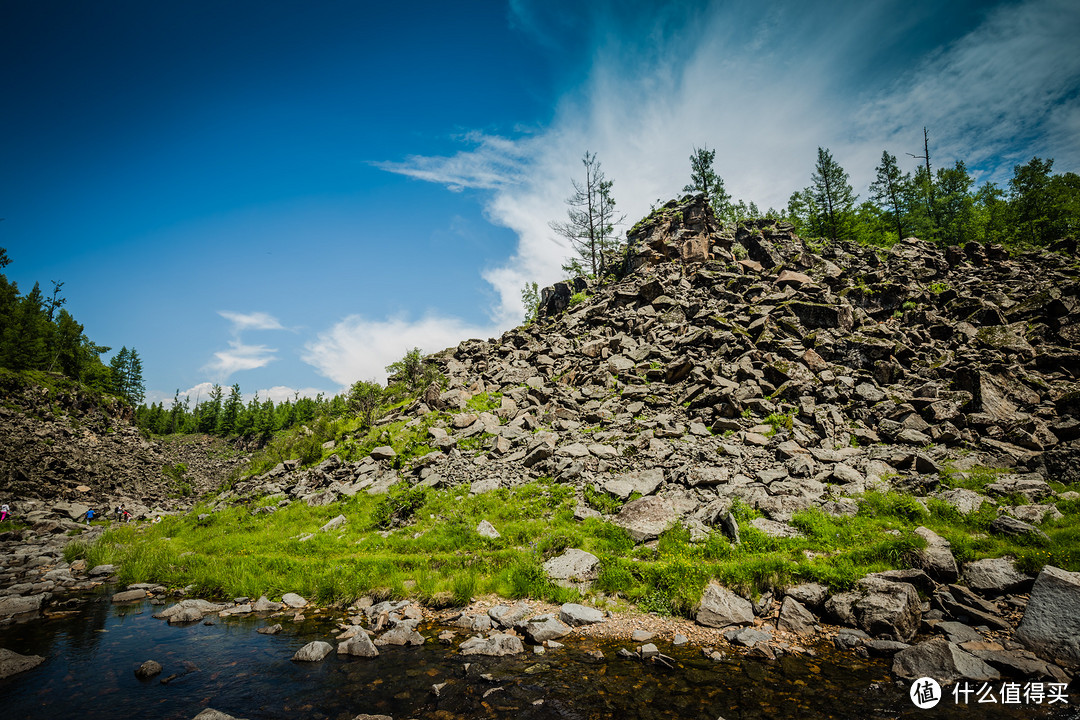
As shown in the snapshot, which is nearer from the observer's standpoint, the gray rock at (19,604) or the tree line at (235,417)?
the gray rock at (19,604)

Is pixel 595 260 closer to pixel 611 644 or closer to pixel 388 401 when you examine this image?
pixel 388 401

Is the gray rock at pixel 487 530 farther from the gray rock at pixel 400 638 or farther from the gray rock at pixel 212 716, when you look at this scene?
the gray rock at pixel 212 716

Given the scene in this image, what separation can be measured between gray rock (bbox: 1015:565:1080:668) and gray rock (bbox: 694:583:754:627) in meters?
4.90

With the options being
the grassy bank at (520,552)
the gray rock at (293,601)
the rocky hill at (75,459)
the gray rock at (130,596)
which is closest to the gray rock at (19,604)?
the gray rock at (130,596)

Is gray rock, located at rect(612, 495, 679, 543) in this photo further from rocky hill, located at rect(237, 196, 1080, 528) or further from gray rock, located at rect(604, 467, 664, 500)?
gray rock, located at rect(604, 467, 664, 500)

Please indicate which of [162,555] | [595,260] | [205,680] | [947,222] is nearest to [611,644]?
[205,680]

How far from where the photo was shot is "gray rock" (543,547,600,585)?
12.4 metres

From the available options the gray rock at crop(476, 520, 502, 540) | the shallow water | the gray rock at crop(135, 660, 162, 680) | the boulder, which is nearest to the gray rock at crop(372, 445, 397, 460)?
the gray rock at crop(476, 520, 502, 540)

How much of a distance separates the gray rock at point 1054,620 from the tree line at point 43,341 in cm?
9145

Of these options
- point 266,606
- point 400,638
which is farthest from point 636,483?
point 266,606

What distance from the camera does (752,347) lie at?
2628cm

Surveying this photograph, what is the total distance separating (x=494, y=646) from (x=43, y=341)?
9787 cm

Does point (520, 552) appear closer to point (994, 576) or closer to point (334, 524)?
point (334, 524)

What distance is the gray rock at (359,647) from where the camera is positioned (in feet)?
31.1
